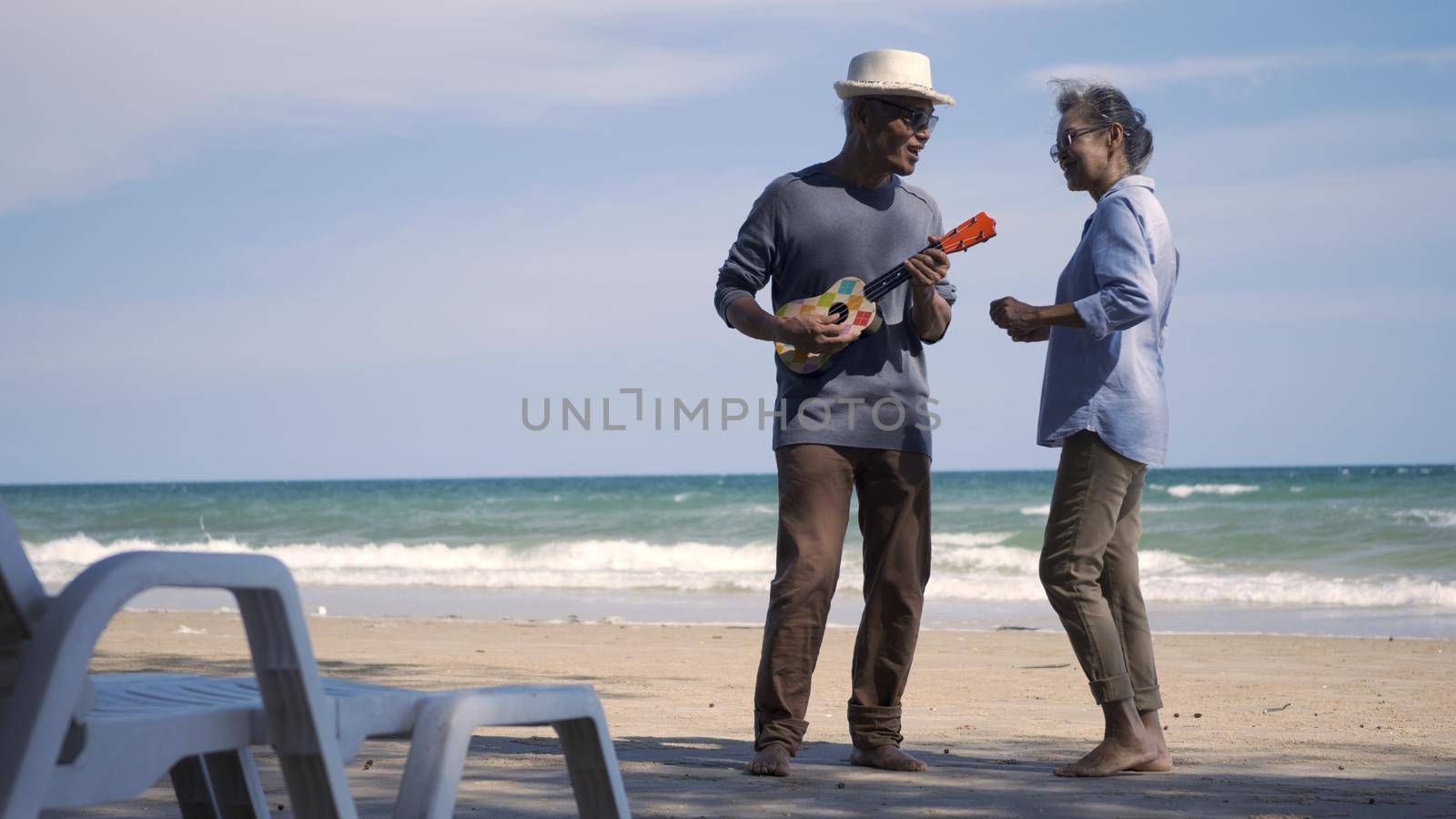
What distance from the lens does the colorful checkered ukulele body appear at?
13.5ft

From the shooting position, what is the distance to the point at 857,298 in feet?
13.5

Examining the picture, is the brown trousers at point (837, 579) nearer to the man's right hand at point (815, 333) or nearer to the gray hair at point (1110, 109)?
the man's right hand at point (815, 333)

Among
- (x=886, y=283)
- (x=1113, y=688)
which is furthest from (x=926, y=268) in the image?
(x=1113, y=688)

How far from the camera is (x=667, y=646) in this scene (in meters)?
9.74

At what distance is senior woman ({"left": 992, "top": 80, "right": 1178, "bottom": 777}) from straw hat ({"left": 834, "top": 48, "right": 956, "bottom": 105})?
16.2 inches

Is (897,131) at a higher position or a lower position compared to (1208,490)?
higher

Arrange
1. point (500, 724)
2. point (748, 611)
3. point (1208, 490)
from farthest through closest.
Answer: point (1208, 490) < point (748, 611) < point (500, 724)

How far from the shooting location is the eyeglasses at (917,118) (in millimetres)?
4113

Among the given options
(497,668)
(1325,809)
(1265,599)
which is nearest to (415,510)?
(1265,599)

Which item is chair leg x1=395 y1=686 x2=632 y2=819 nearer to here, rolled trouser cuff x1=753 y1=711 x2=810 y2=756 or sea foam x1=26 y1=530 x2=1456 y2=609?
rolled trouser cuff x1=753 y1=711 x2=810 y2=756

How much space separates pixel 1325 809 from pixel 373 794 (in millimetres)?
2393

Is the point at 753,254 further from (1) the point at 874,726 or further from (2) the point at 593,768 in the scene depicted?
(2) the point at 593,768

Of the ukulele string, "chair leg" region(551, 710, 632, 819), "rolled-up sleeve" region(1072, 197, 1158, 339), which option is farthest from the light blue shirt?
"chair leg" region(551, 710, 632, 819)

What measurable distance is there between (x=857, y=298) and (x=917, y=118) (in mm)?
555
